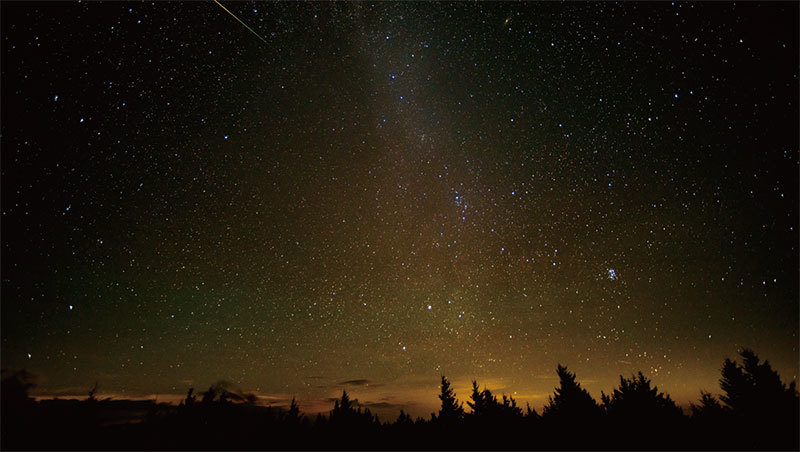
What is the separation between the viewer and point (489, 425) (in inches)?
1176

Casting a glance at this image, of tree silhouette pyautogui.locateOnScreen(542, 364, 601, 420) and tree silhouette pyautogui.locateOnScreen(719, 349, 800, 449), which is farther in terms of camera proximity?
tree silhouette pyautogui.locateOnScreen(542, 364, 601, 420)

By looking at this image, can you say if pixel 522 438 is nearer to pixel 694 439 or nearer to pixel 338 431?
pixel 694 439

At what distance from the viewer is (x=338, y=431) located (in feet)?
129

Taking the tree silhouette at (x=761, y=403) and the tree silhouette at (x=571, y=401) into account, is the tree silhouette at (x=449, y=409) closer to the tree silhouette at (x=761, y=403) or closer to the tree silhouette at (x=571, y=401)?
the tree silhouette at (x=571, y=401)

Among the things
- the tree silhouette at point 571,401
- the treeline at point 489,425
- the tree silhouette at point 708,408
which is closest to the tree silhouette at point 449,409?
the treeline at point 489,425

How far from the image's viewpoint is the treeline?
67.4 ft

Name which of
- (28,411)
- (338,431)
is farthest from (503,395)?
(28,411)

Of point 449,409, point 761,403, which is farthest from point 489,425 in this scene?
point 761,403

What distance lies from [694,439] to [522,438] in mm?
11602

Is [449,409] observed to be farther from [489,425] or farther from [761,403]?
[761,403]

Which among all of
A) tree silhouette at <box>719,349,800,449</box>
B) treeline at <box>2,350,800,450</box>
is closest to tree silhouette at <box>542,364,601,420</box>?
treeline at <box>2,350,800,450</box>

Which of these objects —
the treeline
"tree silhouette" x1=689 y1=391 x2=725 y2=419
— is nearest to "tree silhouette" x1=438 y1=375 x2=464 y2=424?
the treeline

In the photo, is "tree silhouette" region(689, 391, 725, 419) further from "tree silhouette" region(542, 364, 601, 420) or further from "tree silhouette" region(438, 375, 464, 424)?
"tree silhouette" region(438, 375, 464, 424)

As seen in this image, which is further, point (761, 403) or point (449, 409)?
point (449, 409)
